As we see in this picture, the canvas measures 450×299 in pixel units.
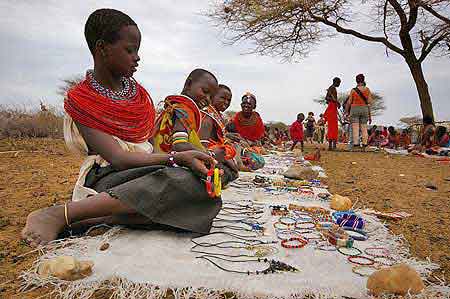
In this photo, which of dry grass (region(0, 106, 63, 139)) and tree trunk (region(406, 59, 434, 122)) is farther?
tree trunk (region(406, 59, 434, 122))

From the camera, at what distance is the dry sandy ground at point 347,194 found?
179 cm

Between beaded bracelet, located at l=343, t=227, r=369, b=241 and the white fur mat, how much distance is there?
0.05 metres

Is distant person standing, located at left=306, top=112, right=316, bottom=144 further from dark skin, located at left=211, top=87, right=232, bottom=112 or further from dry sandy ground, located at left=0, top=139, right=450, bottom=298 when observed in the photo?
dark skin, located at left=211, top=87, right=232, bottom=112

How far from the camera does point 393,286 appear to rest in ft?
4.30

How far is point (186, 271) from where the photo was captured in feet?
4.79

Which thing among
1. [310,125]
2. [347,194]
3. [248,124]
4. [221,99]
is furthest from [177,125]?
[310,125]

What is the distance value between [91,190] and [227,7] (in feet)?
33.6

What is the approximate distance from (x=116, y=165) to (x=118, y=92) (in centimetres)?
46

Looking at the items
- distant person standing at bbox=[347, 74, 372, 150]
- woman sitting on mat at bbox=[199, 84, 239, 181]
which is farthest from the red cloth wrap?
distant person standing at bbox=[347, 74, 372, 150]

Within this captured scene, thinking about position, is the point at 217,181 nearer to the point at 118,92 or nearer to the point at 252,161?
the point at 118,92

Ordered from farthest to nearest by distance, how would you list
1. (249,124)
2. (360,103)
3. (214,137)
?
(360,103) < (249,124) < (214,137)

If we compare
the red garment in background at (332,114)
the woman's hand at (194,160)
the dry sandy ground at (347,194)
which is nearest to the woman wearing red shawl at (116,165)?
the woman's hand at (194,160)

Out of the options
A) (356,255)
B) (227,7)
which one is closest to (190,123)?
(356,255)

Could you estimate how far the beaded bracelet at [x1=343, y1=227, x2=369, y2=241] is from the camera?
2.00 meters
